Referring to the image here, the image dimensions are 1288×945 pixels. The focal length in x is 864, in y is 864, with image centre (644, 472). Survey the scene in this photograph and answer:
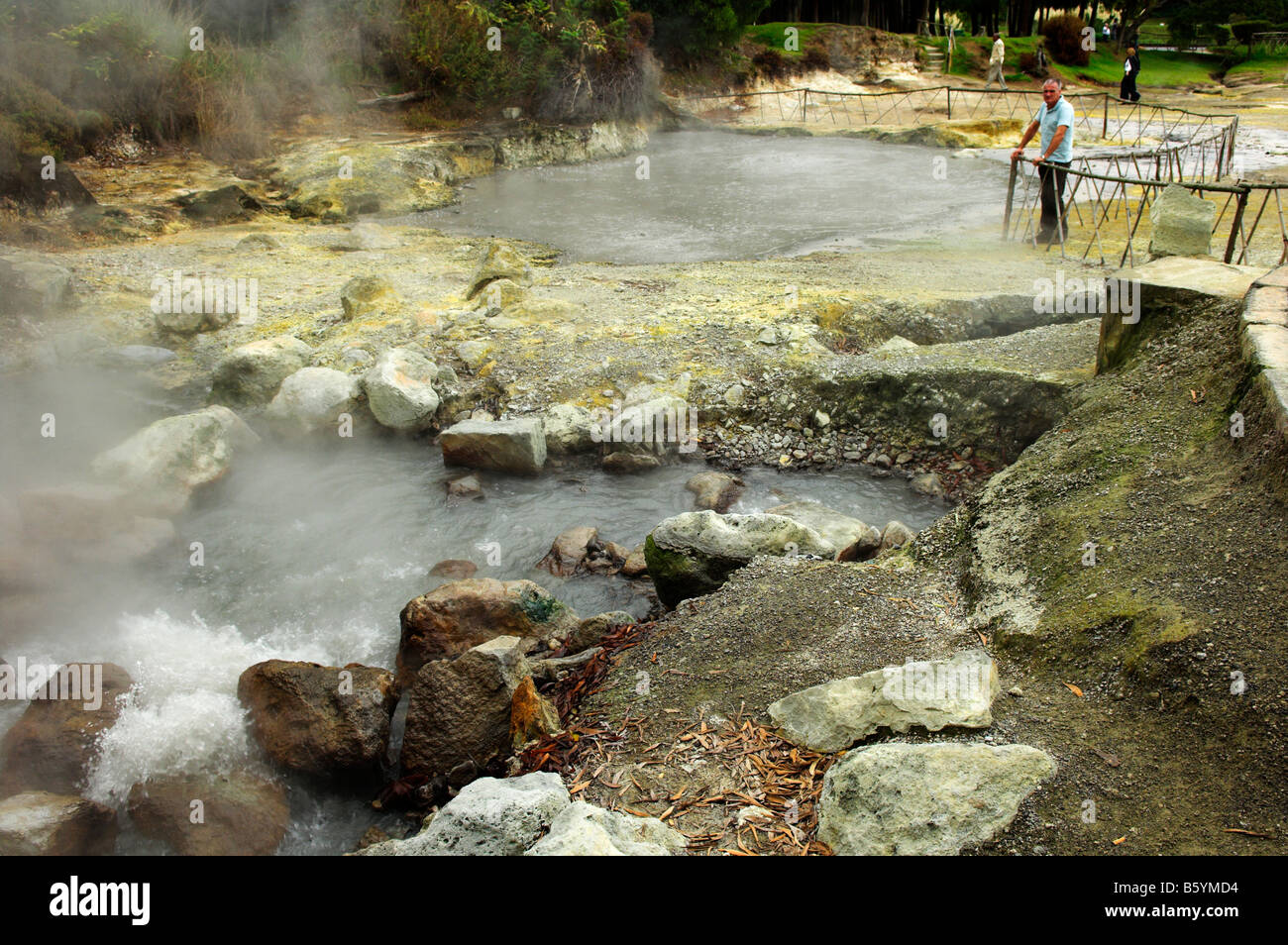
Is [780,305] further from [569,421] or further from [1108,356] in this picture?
[1108,356]

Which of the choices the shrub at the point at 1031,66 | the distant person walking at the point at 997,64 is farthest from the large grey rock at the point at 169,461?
the shrub at the point at 1031,66

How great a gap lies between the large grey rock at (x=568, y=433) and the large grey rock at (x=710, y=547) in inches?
82.4

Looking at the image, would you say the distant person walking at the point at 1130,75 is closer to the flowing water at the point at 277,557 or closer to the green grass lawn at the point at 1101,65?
the green grass lawn at the point at 1101,65

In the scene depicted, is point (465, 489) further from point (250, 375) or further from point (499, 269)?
point (499, 269)

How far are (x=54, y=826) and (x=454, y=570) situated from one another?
2.56 metres

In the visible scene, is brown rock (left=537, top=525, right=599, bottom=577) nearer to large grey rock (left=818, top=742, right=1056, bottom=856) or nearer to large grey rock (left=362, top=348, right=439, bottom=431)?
large grey rock (left=362, top=348, right=439, bottom=431)

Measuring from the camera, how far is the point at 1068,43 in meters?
31.6

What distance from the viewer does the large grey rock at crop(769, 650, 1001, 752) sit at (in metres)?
2.88

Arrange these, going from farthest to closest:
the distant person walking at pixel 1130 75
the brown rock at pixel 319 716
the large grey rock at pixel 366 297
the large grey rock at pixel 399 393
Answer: the distant person walking at pixel 1130 75 < the large grey rock at pixel 366 297 < the large grey rock at pixel 399 393 < the brown rock at pixel 319 716

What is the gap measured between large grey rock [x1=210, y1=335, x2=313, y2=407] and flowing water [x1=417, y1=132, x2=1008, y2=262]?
4.69m

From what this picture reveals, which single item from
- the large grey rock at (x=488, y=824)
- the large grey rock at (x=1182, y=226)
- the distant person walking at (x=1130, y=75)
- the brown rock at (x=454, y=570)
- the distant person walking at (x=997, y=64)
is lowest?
the brown rock at (x=454, y=570)

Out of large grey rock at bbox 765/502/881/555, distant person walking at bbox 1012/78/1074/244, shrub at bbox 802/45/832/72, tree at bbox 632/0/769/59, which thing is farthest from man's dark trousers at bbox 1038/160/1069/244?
shrub at bbox 802/45/832/72

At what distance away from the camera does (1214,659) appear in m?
2.85

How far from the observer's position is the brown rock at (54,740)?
379 cm
